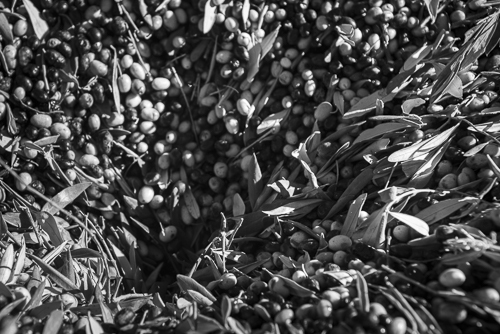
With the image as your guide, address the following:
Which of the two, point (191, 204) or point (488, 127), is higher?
point (488, 127)

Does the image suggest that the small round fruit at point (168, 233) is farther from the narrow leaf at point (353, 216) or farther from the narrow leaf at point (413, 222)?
the narrow leaf at point (413, 222)

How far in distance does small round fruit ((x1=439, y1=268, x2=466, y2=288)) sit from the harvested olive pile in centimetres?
4

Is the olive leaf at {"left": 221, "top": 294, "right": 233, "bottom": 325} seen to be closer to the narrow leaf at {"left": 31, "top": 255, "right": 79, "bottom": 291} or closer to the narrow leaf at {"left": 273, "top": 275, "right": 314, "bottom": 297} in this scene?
the narrow leaf at {"left": 273, "top": 275, "right": 314, "bottom": 297}

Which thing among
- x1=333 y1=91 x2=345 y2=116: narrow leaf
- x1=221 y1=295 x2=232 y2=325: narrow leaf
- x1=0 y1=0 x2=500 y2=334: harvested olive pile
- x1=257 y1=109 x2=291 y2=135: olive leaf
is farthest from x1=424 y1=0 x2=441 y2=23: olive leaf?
x1=221 y1=295 x2=232 y2=325: narrow leaf

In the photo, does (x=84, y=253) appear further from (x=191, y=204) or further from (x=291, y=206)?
(x=291, y=206)

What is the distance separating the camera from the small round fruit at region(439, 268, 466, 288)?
2.69ft

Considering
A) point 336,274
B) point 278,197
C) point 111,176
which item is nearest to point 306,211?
point 278,197

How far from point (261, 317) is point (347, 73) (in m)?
0.70

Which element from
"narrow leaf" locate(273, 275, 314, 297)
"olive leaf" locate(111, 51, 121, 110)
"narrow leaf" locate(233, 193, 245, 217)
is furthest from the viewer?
"olive leaf" locate(111, 51, 121, 110)

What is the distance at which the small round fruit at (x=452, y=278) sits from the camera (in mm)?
821

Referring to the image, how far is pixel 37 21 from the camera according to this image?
4.33 feet

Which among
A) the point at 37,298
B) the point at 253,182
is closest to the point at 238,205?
the point at 253,182

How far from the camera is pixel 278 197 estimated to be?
1.22m

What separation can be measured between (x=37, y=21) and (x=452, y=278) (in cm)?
118
